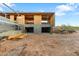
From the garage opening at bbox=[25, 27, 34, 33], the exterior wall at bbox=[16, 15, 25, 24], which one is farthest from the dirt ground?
the exterior wall at bbox=[16, 15, 25, 24]

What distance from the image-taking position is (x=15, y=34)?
7.20 feet

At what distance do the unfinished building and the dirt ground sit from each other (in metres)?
0.09

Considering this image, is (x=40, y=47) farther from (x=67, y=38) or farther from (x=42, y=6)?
(x=42, y=6)

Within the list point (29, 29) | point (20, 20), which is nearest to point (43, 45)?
point (29, 29)

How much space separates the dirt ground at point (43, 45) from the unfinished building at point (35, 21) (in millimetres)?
88

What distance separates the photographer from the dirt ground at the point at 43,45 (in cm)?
207

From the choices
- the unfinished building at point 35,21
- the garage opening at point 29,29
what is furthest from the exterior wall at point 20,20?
the garage opening at point 29,29

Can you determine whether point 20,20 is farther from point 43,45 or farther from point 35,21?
point 43,45

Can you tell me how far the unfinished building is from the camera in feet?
7.17

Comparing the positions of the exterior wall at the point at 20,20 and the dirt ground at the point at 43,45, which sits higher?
the exterior wall at the point at 20,20

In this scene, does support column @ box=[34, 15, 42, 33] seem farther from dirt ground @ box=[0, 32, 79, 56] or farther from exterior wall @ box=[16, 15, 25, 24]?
exterior wall @ box=[16, 15, 25, 24]

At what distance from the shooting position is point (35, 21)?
2221 mm

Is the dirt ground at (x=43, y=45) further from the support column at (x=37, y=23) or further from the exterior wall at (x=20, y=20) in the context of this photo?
the exterior wall at (x=20, y=20)

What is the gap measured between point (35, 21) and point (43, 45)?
363 millimetres
